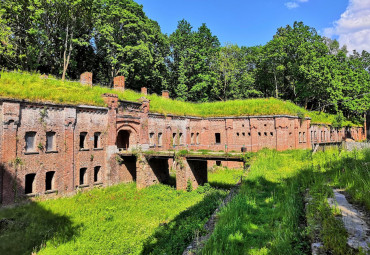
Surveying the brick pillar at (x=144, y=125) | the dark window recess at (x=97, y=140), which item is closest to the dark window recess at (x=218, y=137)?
the brick pillar at (x=144, y=125)

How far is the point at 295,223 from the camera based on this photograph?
469cm

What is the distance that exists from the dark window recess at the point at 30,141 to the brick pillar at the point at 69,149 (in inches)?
78.5

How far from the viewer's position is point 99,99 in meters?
19.1

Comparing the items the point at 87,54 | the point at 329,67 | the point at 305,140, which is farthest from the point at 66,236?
the point at 329,67

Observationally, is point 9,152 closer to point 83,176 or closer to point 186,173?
point 83,176

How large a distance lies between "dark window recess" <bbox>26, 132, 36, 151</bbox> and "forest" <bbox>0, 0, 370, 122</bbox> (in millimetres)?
12914

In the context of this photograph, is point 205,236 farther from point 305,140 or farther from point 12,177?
point 305,140

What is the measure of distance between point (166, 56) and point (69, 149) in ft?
90.7

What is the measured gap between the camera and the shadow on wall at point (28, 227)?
10.6 m

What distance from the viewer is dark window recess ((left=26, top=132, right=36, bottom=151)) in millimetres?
15227

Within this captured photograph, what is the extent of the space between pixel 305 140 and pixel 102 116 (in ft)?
74.6

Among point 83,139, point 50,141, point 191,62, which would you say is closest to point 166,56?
point 191,62

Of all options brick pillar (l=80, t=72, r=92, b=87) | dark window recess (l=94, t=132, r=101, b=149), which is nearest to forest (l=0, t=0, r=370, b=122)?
brick pillar (l=80, t=72, r=92, b=87)

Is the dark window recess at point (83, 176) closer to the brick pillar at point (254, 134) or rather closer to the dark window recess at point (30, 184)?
the dark window recess at point (30, 184)
